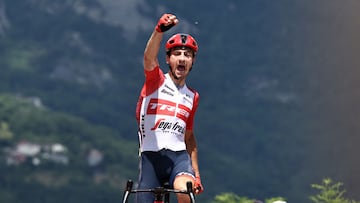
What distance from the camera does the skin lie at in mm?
9992

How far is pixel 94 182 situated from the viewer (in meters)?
155

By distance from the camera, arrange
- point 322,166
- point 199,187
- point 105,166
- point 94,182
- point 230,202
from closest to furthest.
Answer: point 199,187, point 230,202, point 94,182, point 105,166, point 322,166

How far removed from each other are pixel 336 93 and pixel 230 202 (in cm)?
14386

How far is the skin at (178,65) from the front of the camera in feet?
32.8

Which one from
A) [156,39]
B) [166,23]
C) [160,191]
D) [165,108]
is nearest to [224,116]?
[165,108]

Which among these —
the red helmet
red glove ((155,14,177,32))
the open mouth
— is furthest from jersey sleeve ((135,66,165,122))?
red glove ((155,14,177,32))

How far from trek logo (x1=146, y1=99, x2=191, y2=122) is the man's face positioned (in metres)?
0.37

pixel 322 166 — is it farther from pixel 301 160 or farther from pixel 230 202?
pixel 230 202

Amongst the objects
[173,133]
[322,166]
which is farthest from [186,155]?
[322,166]

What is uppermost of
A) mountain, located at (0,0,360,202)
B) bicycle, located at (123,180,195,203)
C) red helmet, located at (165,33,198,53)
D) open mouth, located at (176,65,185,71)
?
mountain, located at (0,0,360,202)

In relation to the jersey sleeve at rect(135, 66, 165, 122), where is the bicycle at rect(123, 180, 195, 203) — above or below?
below

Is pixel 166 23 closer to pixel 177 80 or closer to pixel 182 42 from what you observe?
pixel 182 42

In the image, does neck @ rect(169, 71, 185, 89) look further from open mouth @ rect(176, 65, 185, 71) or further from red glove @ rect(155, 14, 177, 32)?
red glove @ rect(155, 14, 177, 32)

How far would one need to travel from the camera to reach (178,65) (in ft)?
34.8
